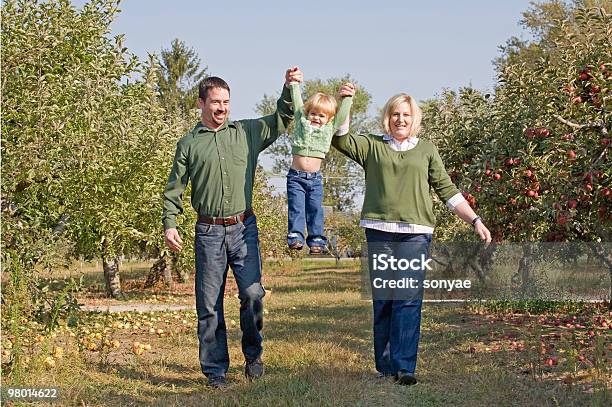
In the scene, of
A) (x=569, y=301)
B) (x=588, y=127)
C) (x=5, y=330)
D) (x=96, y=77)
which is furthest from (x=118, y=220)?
(x=569, y=301)

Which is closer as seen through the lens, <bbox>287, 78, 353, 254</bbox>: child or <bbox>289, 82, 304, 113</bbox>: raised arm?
<bbox>287, 78, 353, 254</bbox>: child

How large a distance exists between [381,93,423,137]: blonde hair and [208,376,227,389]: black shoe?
2389 millimetres

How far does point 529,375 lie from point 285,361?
7.13 ft

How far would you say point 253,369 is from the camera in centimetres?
664

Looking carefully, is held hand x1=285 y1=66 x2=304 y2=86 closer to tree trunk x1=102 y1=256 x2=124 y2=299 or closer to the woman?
the woman

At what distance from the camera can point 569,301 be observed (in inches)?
513

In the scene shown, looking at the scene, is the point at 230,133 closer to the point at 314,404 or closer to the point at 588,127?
the point at 314,404

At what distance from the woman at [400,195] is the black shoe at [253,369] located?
111cm

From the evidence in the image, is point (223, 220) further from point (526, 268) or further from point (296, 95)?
point (526, 268)

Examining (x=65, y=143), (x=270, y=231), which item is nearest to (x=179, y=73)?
(x=270, y=231)

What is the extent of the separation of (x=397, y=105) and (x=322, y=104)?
0.64 m

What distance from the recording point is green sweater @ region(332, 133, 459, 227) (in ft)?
20.2

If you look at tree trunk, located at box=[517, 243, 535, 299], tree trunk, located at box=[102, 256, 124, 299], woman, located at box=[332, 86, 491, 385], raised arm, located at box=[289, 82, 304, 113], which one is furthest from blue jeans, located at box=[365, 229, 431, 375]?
tree trunk, located at box=[102, 256, 124, 299]

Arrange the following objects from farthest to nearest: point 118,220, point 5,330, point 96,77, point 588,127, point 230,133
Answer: point 118,220, point 96,77, point 588,127, point 5,330, point 230,133
